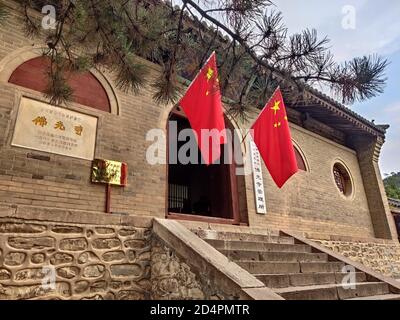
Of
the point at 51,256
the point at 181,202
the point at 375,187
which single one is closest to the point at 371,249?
the point at 375,187

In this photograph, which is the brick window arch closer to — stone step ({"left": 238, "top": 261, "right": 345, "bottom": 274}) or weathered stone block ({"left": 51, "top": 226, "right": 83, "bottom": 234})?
weathered stone block ({"left": 51, "top": 226, "right": 83, "bottom": 234})

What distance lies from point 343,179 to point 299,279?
243 inches

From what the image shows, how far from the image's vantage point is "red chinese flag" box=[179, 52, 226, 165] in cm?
308

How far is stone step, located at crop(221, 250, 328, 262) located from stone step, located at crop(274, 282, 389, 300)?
2.11 feet

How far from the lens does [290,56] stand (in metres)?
2.32

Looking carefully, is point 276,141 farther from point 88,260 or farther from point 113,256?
point 88,260

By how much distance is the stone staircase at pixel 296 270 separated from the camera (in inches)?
127

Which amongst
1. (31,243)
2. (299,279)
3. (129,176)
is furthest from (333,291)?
(31,243)

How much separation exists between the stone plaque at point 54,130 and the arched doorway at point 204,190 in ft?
4.87

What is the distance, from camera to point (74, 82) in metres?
4.38

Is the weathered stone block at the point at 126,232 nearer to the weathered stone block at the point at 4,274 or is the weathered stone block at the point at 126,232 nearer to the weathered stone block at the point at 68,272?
the weathered stone block at the point at 68,272

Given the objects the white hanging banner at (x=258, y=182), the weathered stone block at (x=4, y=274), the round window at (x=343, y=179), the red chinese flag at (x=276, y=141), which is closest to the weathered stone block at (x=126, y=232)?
the weathered stone block at (x=4, y=274)

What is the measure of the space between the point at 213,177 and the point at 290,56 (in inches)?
191

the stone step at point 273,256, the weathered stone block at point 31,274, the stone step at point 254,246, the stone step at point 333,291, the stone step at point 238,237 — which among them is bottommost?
the stone step at point 333,291
